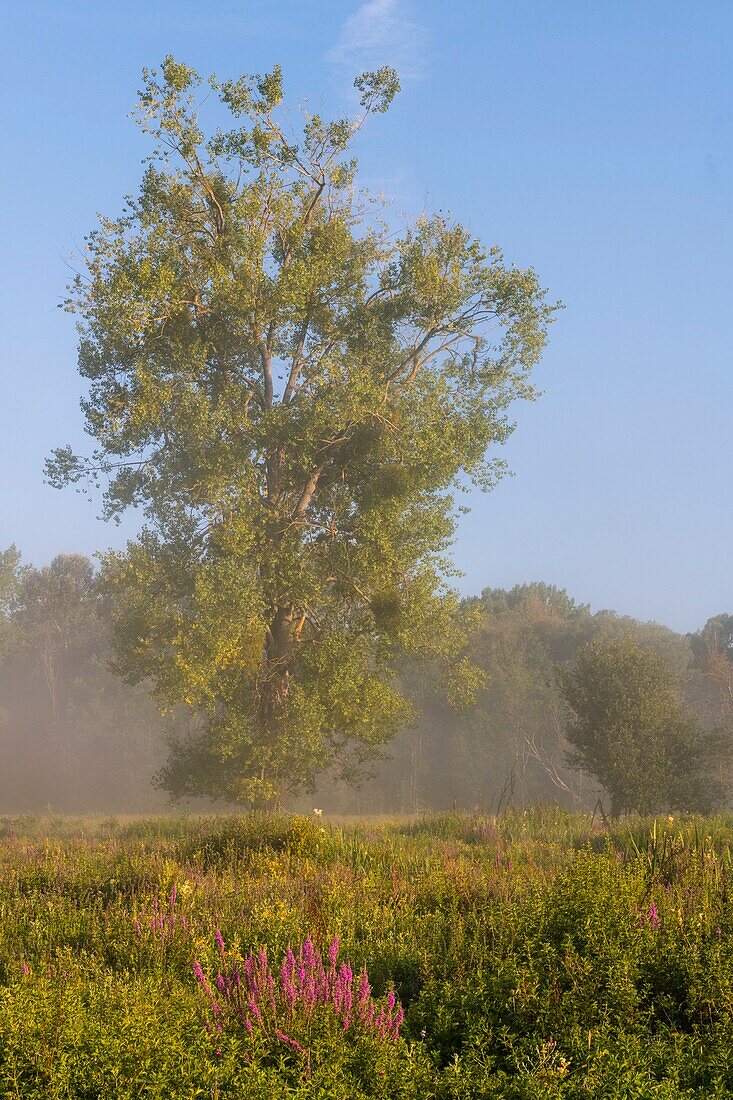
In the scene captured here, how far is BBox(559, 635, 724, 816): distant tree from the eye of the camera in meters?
26.7

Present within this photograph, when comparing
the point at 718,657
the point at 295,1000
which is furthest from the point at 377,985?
the point at 718,657

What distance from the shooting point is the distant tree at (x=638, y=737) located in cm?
2666

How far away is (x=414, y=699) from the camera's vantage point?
195 feet

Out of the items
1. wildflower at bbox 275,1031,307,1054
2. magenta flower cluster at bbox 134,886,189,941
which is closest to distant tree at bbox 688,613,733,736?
magenta flower cluster at bbox 134,886,189,941

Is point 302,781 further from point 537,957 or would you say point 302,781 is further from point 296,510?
point 537,957

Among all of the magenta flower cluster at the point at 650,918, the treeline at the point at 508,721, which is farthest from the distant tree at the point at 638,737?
the treeline at the point at 508,721

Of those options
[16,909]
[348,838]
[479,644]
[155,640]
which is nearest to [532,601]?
[479,644]

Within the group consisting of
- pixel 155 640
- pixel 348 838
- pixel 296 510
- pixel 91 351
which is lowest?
pixel 348 838

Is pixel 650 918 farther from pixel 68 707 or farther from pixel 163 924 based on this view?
pixel 68 707

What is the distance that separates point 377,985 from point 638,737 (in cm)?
2195

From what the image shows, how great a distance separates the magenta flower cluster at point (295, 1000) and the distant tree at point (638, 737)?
21904 millimetres

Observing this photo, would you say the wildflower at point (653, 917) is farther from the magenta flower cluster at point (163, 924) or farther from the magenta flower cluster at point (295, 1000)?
the magenta flower cluster at point (163, 924)

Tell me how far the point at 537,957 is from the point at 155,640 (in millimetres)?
17600

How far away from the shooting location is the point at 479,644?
59.7 meters
